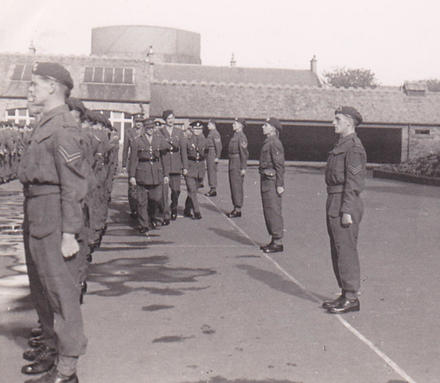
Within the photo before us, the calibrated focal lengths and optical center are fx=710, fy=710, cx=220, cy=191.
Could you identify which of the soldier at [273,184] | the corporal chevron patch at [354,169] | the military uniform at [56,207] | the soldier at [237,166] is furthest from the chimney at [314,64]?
the military uniform at [56,207]

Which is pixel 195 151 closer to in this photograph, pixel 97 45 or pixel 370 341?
pixel 370 341

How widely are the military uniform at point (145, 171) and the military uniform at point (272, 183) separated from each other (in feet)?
7.22

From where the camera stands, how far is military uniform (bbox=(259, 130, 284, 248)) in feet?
34.3

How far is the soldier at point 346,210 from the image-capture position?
6.73m

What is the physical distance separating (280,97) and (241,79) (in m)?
22.3

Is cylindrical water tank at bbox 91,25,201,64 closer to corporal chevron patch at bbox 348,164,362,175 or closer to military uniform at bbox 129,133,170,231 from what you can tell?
military uniform at bbox 129,133,170,231

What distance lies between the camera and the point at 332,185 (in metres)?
6.94

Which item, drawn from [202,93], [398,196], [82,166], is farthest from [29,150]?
[202,93]

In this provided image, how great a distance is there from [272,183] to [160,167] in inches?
96.1

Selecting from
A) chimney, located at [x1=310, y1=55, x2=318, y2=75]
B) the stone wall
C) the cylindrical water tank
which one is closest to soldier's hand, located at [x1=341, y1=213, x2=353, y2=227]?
the stone wall

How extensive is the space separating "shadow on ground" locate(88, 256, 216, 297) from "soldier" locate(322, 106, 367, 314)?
174 cm

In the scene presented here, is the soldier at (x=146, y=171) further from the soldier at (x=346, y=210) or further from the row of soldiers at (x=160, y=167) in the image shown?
the soldier at (x=346, y=210)

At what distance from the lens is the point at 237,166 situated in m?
15.7

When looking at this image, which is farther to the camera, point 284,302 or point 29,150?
point 284,302
